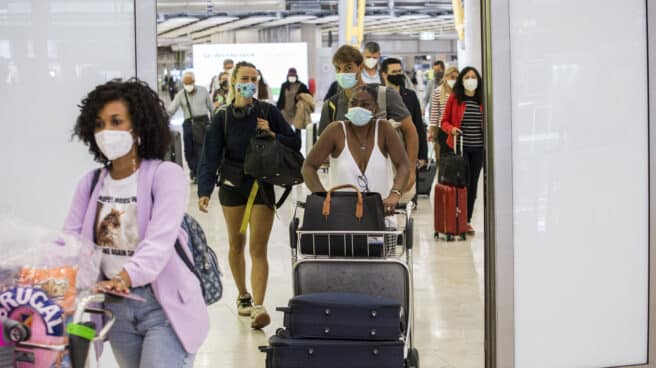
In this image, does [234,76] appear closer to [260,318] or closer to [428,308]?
[260,318]

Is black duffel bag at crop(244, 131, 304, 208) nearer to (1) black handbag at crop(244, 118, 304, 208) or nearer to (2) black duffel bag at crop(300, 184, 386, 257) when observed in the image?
(1) black handbag at crop(244, 118, 304, 208)

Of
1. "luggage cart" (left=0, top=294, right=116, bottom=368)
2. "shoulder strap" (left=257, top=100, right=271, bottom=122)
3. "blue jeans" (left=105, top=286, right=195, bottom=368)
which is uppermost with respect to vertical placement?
"shoulder strap" (left=257, top=100, right=271, bottom=122)

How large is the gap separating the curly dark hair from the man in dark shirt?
15.0 ft

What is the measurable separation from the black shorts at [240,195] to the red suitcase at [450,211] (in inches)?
131

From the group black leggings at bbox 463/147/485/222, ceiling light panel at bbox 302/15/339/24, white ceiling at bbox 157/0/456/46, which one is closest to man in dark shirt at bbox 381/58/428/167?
black leggings at bbox 463/147/485/222

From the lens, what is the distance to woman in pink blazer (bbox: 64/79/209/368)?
2.89 metres

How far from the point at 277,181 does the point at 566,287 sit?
1841 millimetres

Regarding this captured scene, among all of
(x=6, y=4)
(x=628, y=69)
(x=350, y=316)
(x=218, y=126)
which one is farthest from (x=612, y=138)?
(x=6, y=4)

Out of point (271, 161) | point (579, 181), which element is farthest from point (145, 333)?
point (271, 161)

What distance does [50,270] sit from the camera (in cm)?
242

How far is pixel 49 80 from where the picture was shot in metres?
4.04

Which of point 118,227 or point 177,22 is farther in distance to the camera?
point 177,22

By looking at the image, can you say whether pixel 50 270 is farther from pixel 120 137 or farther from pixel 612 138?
pixel 612 138

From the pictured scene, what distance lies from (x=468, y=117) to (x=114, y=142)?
632cm
